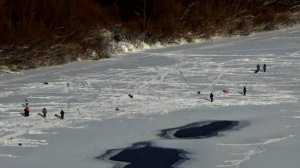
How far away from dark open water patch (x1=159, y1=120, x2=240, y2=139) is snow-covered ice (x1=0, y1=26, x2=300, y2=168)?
0.74ft

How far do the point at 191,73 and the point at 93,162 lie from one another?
832cm

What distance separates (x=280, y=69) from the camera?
1959cm

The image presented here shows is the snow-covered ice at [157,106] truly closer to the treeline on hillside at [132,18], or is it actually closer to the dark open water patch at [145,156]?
the dark open water patch at [145,156]

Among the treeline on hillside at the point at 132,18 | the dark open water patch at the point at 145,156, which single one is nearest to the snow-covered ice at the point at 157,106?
the dark open water patch at the point at 145,156

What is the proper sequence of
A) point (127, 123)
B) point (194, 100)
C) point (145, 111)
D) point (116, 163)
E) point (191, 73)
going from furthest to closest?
point (191, 73) < point (194, 100) < point (145, 111) < point (127, 123) < point (116, 163)

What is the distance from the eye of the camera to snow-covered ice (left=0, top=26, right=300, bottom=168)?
456 inches

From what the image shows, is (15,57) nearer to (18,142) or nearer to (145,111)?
(145,111)

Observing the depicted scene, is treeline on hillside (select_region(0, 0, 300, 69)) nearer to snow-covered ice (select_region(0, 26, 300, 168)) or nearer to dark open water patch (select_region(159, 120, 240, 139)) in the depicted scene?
snow-covered ice (select_region(0, 26, 300, 168))

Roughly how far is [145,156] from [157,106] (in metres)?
3.95

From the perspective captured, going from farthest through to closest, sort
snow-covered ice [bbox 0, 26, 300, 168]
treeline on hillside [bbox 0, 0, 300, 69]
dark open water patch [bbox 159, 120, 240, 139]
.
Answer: treeline on hillside [bbox 0, 0, 300, 69], dark open water patch [bbox 159, 120, 240, 139], snow-covered ice [bbox 0, 26, 300, 168]

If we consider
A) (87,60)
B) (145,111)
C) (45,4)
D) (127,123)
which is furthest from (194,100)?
(45,4)

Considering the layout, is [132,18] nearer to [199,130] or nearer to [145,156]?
[199,130]

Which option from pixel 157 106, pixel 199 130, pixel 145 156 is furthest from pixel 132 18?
pixel 145 156

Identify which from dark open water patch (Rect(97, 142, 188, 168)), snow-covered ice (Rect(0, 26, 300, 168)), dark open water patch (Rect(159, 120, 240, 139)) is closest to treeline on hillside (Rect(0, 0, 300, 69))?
snow-covered ice (Rect(0, 26, 300, 168))
